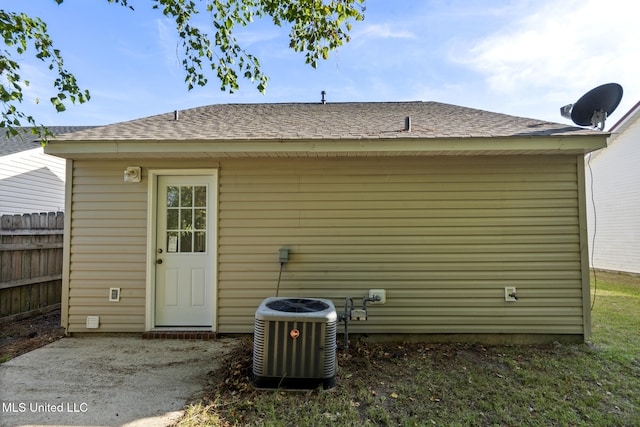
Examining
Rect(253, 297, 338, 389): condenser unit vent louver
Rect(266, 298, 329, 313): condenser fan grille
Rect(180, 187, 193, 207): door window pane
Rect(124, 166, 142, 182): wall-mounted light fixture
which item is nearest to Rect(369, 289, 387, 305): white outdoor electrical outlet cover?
Rect(266, 298, 329, 313): condenser fan grille

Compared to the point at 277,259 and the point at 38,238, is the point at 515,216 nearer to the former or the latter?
the point at 277,259

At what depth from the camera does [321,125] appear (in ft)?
14.8

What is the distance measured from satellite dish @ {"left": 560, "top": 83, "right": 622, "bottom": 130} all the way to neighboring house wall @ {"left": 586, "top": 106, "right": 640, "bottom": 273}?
7.35m

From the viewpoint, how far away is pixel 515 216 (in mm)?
4176

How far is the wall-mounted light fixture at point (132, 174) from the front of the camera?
4.22 meters

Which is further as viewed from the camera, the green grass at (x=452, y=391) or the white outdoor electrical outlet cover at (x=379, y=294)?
the white outdoor electrical outlet cover at (x=379, y=294)

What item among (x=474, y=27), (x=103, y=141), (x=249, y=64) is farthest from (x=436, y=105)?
(x=103, y=141)

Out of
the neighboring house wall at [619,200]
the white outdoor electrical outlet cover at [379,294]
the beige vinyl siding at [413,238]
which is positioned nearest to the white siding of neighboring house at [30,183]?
the beige vinyl siding at [413,238]

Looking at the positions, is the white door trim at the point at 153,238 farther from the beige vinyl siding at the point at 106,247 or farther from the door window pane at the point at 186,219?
the door window pane at the point at 186,219

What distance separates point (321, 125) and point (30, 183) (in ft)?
31.6

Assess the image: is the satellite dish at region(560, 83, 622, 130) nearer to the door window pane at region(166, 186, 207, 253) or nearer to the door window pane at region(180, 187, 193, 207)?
the door window pane at region(166, 186, 207, 253)

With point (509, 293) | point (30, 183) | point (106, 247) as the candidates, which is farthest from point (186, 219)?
point (30, 183)

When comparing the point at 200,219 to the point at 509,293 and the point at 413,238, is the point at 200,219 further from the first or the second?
the point at 509,293

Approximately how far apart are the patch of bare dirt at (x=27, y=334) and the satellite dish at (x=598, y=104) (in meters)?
7.39
